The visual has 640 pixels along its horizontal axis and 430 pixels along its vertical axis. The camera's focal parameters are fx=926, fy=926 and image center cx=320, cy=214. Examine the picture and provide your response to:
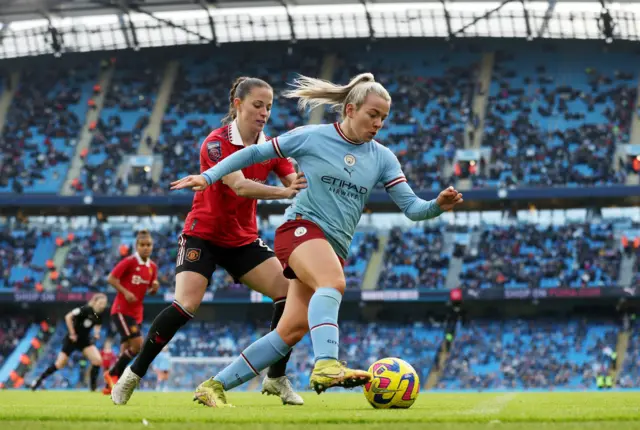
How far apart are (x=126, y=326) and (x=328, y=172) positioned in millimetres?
8625

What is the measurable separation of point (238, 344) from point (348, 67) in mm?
17626

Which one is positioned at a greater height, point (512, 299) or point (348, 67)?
point (348, 67)

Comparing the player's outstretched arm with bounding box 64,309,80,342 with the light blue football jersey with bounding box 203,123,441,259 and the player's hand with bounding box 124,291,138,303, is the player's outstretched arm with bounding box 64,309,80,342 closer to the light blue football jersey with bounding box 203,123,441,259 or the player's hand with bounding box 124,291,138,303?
the player's hand with bounding box 124,291,138,303

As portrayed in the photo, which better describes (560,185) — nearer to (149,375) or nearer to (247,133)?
(149,375)

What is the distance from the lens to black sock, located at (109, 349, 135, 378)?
13.3 metres

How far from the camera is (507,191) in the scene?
40.8m

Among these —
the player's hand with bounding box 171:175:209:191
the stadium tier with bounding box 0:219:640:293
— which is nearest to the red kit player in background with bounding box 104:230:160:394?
the player's hand with bounding box 171:175:209:191

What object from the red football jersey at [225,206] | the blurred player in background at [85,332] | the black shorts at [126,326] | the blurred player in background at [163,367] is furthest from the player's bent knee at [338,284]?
the blurred player in background at [163,367]

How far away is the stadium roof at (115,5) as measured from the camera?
45.5m

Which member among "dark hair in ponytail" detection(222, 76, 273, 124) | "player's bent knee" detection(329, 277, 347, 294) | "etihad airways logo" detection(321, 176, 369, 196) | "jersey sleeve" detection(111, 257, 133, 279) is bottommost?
"jersey sleeve" detection(111, 257, 133, 279)

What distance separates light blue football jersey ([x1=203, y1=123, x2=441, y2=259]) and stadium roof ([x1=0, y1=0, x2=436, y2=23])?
129ft

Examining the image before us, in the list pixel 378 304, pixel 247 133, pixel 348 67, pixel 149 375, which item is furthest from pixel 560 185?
pixel 247 133

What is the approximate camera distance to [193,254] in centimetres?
831

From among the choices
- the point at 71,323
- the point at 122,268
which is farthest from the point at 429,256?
the point at 122,268
